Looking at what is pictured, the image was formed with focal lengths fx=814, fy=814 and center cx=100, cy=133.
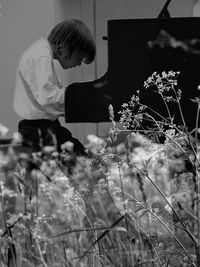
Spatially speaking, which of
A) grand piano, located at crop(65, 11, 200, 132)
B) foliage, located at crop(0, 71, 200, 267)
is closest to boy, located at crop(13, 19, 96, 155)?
grand piano, located at crop(65, 11, 200, 132)

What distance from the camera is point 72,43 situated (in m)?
3.88

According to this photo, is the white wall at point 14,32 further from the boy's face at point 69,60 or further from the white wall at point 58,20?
the boy's face at point 69,60

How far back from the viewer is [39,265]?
205cm

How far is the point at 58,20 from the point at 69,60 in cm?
19

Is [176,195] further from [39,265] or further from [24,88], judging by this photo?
[24,88]

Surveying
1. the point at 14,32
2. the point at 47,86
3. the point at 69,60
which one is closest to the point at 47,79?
the point at 47,86

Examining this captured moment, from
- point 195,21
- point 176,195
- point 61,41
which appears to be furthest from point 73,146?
point 176,195

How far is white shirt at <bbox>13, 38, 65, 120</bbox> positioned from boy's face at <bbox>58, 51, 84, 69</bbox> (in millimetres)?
51

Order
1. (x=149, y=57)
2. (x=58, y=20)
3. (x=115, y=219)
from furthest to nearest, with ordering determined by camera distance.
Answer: (x=58, y=20) → (x=149, y=57) → (x=115, y=219)

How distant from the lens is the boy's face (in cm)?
383

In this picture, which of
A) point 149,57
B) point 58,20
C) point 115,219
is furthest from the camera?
point 58,20

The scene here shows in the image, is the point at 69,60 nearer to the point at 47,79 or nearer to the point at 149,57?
the point at 47,79

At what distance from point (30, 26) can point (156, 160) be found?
165cm

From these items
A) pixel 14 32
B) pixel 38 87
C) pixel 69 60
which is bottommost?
pixel 38 87
